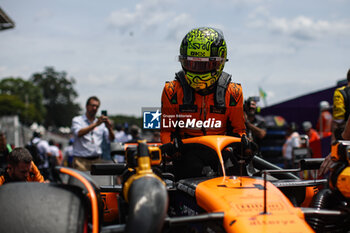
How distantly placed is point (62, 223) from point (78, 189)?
0.24 metres

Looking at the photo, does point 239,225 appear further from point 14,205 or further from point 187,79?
point 187,79

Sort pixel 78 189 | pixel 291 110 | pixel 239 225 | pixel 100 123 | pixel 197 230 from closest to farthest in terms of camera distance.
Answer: pixel 239 225 < pixel 78 189 < pixel 197 230 < pixel 100 123 < pixel 291 110

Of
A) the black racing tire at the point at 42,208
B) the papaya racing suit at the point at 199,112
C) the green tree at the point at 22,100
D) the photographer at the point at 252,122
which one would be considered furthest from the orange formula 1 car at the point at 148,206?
the green tree at the point at 22,100

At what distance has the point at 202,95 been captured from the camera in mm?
3963

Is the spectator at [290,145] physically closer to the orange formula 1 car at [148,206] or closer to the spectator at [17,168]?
the spectator at [17,168]

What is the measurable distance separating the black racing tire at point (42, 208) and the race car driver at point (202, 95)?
147 centimetres

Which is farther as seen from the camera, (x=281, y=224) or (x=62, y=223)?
(x=62, y=223)

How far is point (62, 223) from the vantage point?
2.37 metres

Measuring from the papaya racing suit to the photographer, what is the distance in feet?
9.53

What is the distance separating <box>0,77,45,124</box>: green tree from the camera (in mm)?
105812

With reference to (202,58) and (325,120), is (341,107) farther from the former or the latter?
(325,120)

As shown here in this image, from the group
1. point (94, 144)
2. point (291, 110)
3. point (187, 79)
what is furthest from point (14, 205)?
point (291, 110)

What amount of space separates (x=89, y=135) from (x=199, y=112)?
4356 mm

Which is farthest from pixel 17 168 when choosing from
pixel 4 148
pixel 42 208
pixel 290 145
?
pixel 290 145
